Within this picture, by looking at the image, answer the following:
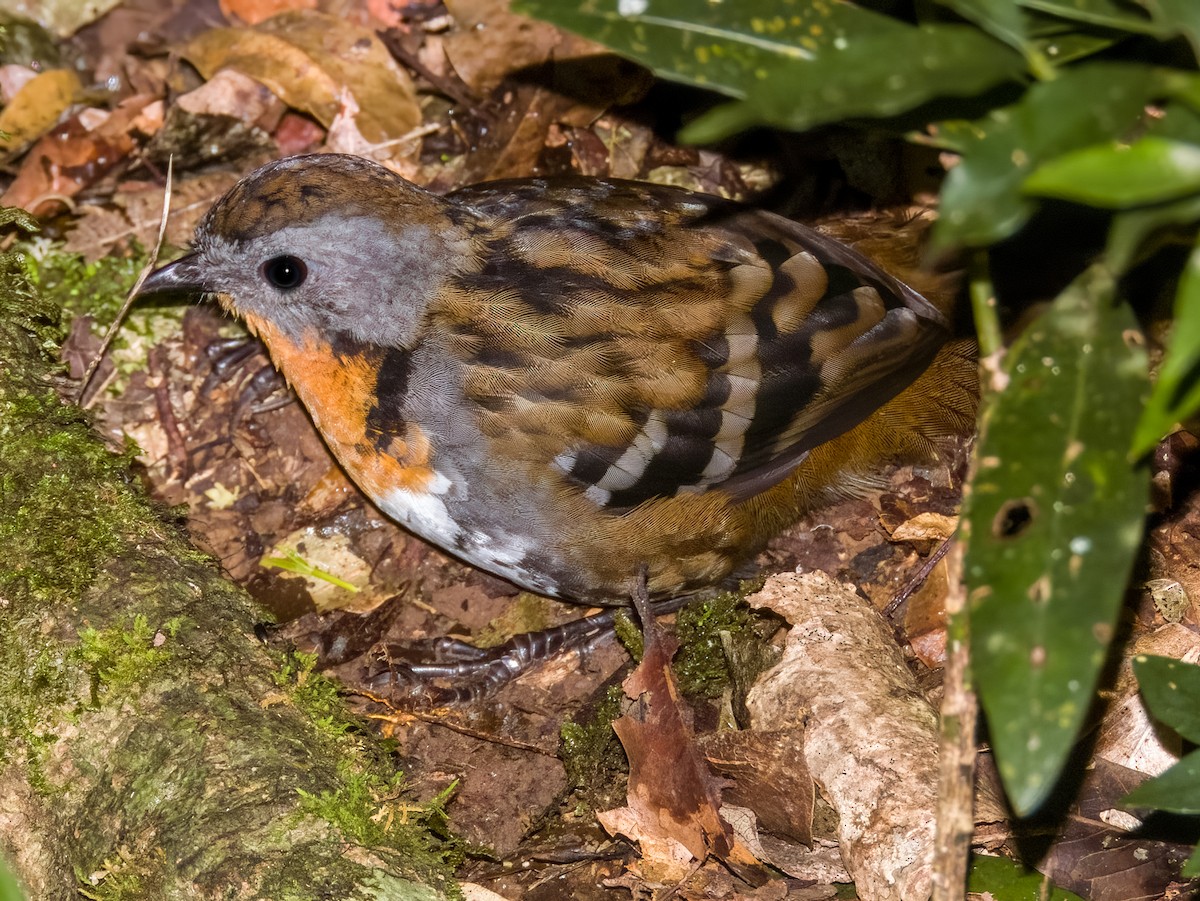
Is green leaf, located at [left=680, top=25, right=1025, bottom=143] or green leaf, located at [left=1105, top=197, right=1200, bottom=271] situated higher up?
green leaf, located at [left=680, top=25, right=1025, bottom=143]

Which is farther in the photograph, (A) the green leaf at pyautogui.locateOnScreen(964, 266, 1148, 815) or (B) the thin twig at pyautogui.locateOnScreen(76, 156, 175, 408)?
(B) the thin twig at pyautogui.locateOnScreen(76, 156, 175, 408)

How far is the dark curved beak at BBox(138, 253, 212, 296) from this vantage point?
4.49m

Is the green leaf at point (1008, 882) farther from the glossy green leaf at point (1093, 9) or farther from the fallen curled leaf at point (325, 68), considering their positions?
the fallen curled leaf at point (325, 68)

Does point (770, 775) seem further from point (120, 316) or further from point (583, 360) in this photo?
point (120, 316)

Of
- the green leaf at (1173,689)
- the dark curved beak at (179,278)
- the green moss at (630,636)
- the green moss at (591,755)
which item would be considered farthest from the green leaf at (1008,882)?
the dark curved beak at (179,278)

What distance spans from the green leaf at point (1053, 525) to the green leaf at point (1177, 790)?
84 cm

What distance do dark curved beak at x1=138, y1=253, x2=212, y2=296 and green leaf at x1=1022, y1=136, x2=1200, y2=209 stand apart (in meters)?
3.57

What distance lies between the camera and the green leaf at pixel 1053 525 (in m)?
1.92

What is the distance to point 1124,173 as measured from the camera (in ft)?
5.53

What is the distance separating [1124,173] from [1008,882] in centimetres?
240

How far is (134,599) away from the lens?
3.52 meters

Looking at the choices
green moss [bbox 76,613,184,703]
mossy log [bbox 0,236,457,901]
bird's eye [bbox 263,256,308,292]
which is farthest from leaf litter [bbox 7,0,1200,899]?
green moss [bbox 76,613,184,703]

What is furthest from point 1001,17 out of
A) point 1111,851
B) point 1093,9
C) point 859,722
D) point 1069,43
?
point 1111,851

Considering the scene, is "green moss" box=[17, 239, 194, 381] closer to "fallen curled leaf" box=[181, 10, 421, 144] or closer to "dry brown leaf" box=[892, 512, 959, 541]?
"fallen curled leaf" box=[181, 10, 421, 144]
